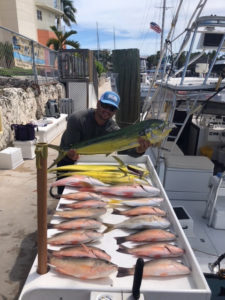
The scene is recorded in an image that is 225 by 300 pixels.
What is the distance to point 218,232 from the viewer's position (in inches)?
128

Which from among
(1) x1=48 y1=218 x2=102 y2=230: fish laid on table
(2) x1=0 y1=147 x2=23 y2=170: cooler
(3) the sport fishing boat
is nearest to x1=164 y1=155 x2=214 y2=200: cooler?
(3) the sport fishing boat

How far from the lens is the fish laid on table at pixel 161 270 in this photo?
138cm

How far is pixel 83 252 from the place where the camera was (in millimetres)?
1535

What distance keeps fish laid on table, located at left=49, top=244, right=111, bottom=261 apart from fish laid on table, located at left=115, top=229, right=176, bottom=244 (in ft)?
0.65

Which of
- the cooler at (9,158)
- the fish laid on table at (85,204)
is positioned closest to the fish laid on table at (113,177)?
the fish laid on table at (85,204)

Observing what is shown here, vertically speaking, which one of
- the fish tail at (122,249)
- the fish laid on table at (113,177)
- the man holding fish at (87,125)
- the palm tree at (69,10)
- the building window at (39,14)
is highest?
the palm tree at (69,10)

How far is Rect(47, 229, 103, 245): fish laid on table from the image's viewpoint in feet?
5.38

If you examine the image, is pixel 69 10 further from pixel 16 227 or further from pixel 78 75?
pixel 16 227

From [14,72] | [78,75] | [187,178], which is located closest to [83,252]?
[187,178]

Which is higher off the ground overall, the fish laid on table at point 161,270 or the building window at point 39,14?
the building window at point 39,14

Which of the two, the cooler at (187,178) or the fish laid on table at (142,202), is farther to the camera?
the cooler at (187,178)

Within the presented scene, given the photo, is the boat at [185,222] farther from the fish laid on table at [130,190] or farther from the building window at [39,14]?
the building window at [39,14]

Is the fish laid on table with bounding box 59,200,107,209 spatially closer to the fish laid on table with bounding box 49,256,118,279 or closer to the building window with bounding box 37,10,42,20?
the fish laid on table with bounding box 49,256,118,279

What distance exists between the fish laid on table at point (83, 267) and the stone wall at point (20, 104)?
18.7 feet
